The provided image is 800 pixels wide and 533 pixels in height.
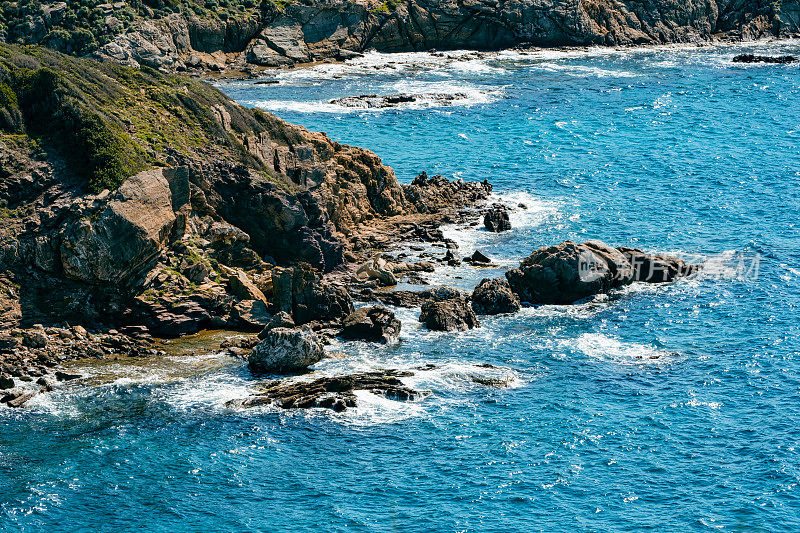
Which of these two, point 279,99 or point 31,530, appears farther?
point 279,99

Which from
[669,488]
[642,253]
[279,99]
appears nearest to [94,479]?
[669,488]

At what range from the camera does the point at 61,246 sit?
55.0 m

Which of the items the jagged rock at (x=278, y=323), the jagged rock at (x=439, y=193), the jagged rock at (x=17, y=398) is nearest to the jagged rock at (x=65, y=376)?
the jagged rock at (x=17, y=398)

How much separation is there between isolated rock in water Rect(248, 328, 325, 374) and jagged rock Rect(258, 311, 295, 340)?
2672mm

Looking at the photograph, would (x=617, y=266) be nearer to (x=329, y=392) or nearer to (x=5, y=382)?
(x=329, y=392)

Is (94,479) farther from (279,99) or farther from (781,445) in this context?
(279,99)

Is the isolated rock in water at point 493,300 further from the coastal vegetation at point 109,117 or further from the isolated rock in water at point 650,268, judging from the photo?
the coastal vegetation at point 109,117

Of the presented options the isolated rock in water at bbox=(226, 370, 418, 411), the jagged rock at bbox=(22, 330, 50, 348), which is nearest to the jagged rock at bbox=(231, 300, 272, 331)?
the isolated rock in water at bbox=(226, 370, 418, 411)

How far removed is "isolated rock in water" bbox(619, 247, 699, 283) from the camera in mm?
67750

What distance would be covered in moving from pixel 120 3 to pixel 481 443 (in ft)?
371

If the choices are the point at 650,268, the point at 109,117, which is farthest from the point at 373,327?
the point at 109,117

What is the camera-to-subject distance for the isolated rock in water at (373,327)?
188ft

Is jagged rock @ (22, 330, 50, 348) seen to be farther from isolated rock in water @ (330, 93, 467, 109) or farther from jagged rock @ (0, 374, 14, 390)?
isolated rock in water @ (330, 93, 467, 109)

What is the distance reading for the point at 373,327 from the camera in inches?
2258
